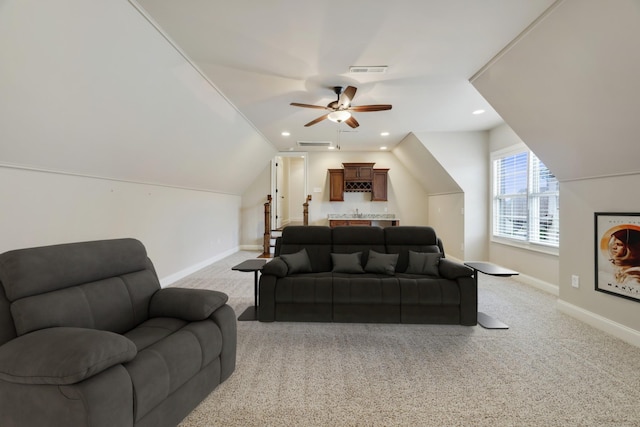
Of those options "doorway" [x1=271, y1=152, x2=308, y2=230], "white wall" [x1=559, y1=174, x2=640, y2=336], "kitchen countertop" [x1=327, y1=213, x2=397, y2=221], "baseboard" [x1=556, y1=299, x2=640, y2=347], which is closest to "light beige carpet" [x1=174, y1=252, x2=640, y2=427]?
"baseboard" [x1=556, y1=299, x2=640, y2=347]

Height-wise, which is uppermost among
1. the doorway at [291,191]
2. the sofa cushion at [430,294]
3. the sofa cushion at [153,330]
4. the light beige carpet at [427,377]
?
the doorway at [291,191]

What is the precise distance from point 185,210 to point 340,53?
144 inches

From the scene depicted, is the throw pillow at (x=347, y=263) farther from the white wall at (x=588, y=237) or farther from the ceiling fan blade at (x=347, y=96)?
the white wall at (x=588, y=237)

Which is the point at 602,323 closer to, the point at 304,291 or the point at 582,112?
the point at 582,112

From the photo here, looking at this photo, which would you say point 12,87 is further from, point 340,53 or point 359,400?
point 359,400

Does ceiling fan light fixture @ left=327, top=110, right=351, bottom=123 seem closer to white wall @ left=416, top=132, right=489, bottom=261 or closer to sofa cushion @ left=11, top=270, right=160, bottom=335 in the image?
sofa cushion @ left=11, top=270, right=160, bottom=335

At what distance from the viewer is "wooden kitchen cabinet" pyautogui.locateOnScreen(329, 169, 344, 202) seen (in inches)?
297

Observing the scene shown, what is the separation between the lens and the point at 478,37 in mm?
2570

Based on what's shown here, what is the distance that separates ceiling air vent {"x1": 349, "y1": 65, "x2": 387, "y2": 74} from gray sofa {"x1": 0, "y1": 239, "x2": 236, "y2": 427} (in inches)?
107

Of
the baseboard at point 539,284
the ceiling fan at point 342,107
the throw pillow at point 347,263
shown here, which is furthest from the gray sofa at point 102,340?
the baseboard at point 539,284

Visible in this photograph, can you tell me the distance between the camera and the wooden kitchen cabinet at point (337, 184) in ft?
24.7

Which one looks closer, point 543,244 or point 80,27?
point 80,27

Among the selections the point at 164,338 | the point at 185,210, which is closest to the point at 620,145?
the point at 164,338

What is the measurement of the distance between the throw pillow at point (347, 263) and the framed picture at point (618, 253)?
2469 millimetres
